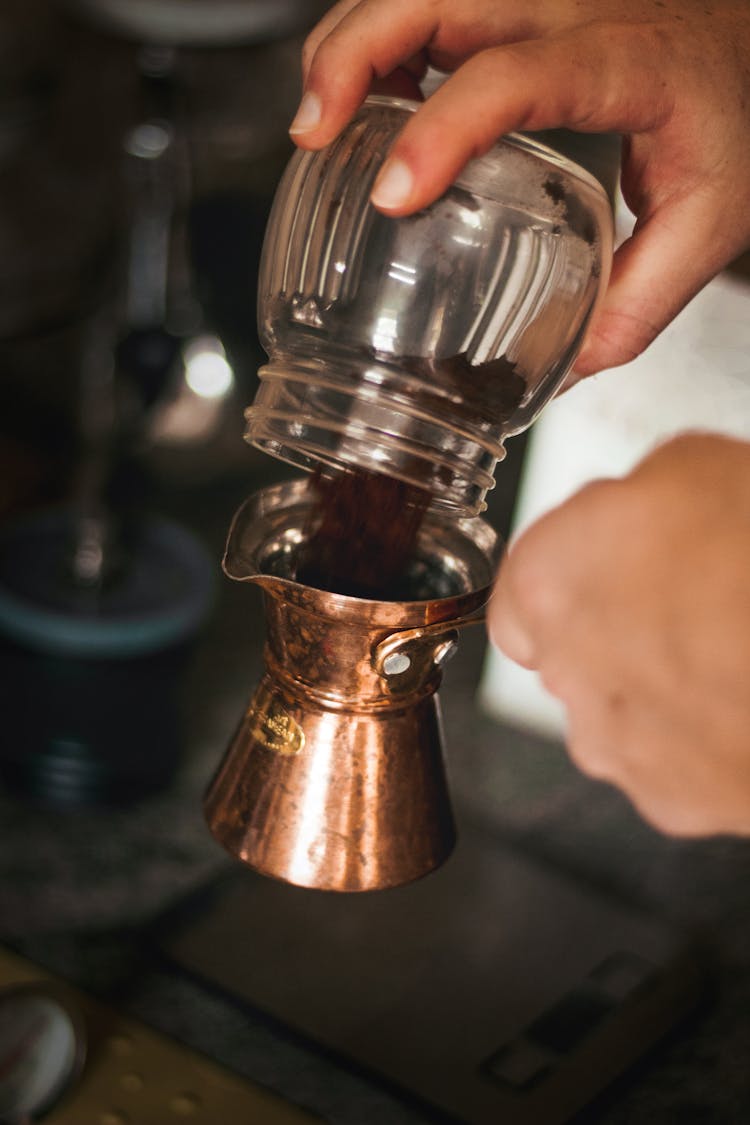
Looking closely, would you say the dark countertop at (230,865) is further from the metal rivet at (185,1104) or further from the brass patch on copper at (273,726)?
the brass patch on copper at (273,726)

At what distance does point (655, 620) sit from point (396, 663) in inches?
5.1

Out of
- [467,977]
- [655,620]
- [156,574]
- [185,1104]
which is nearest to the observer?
[655,620]

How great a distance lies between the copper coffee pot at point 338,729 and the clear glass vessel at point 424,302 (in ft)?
0.15

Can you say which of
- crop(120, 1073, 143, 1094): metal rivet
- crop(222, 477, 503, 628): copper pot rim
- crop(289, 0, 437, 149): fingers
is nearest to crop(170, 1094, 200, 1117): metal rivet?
crop(120, 1073, 143, 1094): metal rivet

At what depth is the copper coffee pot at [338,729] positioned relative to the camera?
1.85 ft

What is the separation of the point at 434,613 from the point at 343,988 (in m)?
0.47

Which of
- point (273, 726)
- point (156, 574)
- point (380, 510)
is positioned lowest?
point (156, 574)

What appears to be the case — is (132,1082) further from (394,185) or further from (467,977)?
(394,185)

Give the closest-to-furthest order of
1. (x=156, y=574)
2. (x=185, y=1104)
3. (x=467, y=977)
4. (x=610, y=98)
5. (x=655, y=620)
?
(x=655, y=620)
(x=610, y=98)
(x=185, y=1104)
(x=467, y=977)
(x=156, y=574)

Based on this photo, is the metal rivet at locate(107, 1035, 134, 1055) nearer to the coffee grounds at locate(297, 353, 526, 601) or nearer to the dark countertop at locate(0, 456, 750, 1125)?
the dark countertop at locate(0, 456, 750, 1125)

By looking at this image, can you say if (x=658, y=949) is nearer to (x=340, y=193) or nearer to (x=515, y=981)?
(x=515, y=981)

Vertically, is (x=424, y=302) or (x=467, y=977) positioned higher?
(x=424, y=302)

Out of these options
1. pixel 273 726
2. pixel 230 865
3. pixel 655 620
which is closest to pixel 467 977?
pixel 230 865

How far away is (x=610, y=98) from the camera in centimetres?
57
